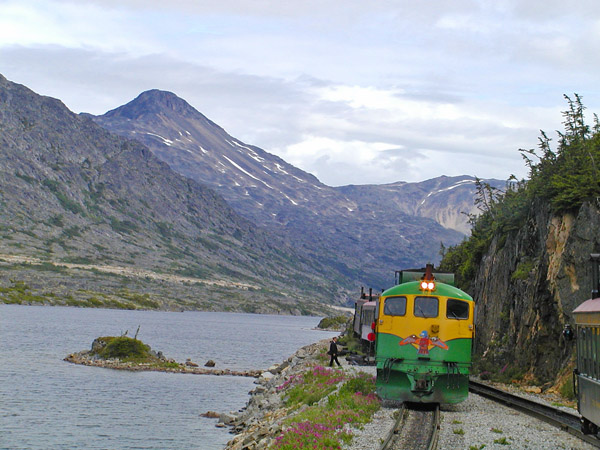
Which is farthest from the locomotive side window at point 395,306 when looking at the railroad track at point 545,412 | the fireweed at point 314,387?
the fireweed at point 314,387

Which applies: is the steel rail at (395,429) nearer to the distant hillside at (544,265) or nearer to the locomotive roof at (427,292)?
the locomotive roof at (427,292)

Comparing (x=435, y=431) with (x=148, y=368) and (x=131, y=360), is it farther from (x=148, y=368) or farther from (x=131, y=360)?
(x=131, y=360)

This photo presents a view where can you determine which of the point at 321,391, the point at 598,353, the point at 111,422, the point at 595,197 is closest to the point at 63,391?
the point at 111,422

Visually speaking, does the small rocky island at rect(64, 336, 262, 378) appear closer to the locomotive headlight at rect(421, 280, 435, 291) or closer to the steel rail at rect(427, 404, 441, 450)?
the locomotive headlight at rect(421, 280, 435, 291)

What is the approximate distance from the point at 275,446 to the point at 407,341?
24.9 feet

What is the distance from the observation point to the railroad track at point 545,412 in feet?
67.2

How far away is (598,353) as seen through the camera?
58.6 ft

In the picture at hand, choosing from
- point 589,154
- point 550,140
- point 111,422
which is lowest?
point 111,422

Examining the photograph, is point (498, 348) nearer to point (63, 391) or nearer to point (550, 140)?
point (550, 140)

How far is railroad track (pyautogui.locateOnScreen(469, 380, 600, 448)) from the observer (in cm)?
2048

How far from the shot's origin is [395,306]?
26609mm

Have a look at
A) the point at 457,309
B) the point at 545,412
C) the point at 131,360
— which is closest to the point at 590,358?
the point at 545,412

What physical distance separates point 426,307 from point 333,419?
20.0 ft

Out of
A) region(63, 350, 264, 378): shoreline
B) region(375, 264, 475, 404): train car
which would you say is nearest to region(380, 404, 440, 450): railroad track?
region(375, 264, 475, 404): train car
